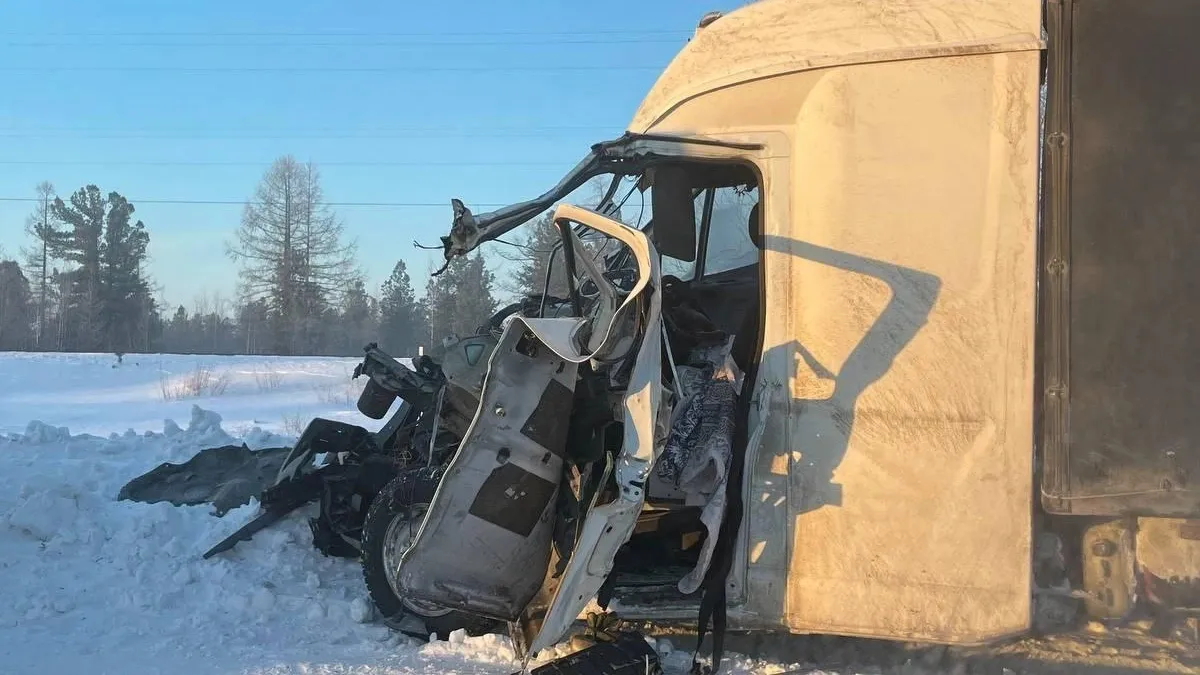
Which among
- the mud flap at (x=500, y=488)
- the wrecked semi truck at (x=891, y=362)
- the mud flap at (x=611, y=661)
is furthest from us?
the mud flap at (x=500, y=488)

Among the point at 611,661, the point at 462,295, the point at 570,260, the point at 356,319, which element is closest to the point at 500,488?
the point at 611,661

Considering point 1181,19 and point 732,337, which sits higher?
point 1181,19

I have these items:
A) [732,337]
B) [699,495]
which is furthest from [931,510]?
[732,337]

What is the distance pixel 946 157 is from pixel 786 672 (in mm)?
2608

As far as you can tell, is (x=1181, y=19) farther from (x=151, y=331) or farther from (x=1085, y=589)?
(x=151, y=331)

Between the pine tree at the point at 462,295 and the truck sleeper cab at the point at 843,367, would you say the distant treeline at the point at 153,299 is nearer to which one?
the pine tree at the point at 462,295

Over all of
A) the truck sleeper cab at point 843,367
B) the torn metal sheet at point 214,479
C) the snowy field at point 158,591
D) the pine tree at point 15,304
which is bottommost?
the snowy field at point 158,591

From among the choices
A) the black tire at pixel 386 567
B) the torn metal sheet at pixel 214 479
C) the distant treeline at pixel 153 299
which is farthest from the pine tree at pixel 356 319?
the black tire at pixel 386 567

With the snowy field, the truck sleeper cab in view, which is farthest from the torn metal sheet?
the truck sleeper cab

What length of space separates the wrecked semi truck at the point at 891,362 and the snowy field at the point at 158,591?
760 millimetres

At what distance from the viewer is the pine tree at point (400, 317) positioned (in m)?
52.5

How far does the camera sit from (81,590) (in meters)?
4.85

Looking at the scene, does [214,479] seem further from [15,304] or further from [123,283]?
[15,304]

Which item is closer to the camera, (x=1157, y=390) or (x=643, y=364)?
(x=1157, y=390)
